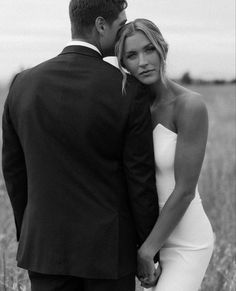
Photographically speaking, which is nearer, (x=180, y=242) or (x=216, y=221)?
(x=180, y=242)

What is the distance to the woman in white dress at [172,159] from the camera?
3318mm

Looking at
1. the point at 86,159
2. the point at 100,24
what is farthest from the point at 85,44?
the point at 86,159

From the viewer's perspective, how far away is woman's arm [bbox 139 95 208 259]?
3297 mm

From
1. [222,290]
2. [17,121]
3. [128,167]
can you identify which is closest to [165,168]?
[128,167]

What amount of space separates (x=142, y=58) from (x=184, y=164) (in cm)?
50

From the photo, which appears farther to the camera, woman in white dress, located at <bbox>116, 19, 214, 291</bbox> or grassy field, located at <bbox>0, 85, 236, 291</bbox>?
grassy field, located at <bbox>0, 85, 236, 291</bbox>

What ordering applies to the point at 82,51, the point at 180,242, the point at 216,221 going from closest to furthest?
the point at 82,51 → the point at 180,242 → the point at 216,221

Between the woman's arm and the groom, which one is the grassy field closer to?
the groom

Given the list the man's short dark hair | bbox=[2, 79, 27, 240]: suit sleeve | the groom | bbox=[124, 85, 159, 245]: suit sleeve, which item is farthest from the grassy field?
the man's short dark hair

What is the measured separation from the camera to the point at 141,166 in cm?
327

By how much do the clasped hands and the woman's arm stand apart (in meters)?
0.03

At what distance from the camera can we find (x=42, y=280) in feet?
11.4

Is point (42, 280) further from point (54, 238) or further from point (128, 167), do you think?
point (128, 167)

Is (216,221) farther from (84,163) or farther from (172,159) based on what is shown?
(84,163)
